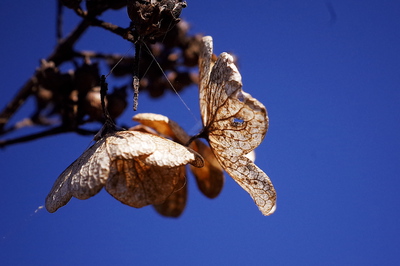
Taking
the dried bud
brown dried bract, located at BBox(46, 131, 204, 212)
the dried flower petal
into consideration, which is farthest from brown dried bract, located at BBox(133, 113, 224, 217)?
the dried bud

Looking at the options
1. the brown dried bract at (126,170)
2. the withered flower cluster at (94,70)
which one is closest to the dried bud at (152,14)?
the withered flower cluster at (94,70)

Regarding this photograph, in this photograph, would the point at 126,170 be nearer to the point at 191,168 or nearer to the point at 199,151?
the point at 199,151

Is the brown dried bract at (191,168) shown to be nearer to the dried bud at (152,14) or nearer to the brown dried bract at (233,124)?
the brown dried bract at (233,124)

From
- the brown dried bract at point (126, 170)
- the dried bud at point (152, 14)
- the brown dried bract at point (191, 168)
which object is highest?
the dried bud at point (152, 14)

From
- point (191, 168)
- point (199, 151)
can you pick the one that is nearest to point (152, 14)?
point (199, 151)

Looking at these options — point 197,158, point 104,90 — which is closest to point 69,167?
point 104,90

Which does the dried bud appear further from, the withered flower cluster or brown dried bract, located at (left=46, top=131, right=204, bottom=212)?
brown dried bract, located at (left=46, top=131, right=204, bottom=212)
